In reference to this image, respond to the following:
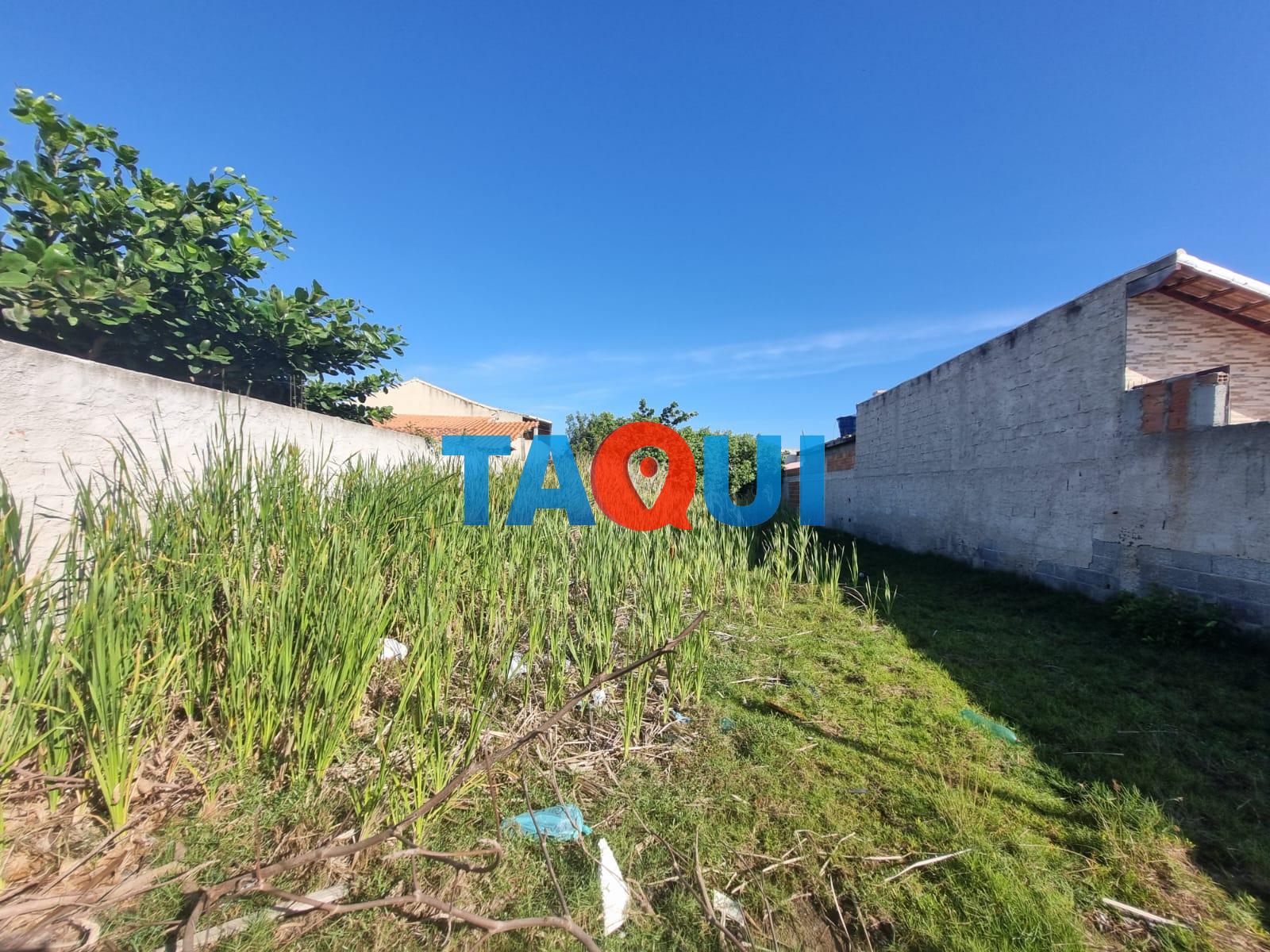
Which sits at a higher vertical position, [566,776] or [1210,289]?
[1210,289]

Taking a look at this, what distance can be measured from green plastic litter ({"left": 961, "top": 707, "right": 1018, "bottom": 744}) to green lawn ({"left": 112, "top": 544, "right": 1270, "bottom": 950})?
2.2 inches

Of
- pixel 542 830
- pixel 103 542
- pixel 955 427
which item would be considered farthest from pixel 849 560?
pixel 103 542

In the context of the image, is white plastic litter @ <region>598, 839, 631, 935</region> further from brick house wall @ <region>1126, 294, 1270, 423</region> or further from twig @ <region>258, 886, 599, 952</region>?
brick house wall @ <region>1126, 294, 1270, 423</region>

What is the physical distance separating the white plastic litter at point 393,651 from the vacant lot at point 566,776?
121mm

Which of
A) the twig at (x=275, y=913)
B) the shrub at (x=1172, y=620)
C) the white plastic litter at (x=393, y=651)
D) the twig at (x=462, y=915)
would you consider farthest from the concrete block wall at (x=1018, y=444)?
the twig at (x=275, y=913)

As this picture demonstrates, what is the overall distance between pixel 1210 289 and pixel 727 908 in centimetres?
611

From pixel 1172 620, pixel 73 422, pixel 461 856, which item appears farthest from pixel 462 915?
pixel 1172 620

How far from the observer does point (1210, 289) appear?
4230mm

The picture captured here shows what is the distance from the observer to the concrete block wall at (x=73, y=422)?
7.76ft

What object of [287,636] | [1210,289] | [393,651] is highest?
[1210,289]

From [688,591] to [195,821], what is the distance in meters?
3.33

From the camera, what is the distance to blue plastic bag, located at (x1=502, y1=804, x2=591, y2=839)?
6.12ft

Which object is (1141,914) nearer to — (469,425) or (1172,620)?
(1172,620)

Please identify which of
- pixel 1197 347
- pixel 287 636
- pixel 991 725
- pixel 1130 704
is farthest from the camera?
pixel 1197 347
